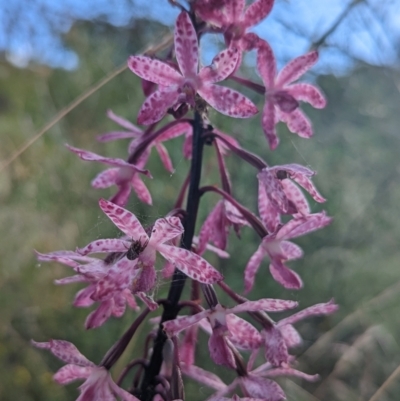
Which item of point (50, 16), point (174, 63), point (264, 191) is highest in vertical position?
point (50, 16)

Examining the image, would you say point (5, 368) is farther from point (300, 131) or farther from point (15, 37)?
point (300, 131)

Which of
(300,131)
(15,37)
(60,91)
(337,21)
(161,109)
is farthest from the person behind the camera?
(60,91)

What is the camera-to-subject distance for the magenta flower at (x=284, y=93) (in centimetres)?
52

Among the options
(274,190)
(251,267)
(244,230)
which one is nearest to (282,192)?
(274,190)

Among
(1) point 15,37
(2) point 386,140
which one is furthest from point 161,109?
(2) point 386,140

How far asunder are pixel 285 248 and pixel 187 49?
0.24m

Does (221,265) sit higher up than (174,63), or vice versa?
(174,63)

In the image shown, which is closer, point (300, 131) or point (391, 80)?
point (300, 131)

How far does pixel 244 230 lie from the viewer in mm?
1413

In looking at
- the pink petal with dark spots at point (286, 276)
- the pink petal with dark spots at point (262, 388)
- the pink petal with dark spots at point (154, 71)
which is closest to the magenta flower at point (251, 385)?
the pink petal with dark spots at point (262, 388)

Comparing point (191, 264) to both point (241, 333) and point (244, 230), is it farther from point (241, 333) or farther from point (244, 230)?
point (244, 230)

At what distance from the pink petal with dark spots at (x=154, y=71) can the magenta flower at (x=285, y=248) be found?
0.63ft

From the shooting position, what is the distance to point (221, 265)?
141 centimetres

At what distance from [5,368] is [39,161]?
623 millimetres
